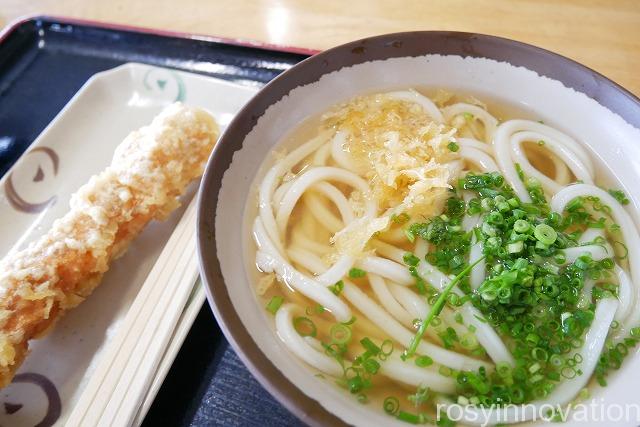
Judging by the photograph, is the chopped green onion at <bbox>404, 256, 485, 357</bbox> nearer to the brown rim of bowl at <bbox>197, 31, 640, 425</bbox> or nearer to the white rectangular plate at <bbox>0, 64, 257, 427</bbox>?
the brown rim of bowl at <bbox>197, 31, 640, 425</bbox>

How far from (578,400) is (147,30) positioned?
2618 mm

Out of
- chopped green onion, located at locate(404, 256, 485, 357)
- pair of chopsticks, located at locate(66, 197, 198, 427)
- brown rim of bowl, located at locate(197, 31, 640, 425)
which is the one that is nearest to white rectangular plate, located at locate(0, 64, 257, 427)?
pair of chopsticks, located at locate(66, 197, 198, 427)

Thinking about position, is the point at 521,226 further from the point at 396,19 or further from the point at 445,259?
the point at 396,19

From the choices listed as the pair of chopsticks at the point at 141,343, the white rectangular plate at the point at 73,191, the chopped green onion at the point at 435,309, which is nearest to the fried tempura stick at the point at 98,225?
the white rectangular plate at the point at 73,191

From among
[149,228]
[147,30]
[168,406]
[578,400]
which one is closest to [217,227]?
[168,406]

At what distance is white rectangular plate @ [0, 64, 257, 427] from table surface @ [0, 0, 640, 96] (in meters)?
0.51

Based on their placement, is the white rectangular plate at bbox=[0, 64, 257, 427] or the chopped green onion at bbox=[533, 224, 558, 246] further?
the white rectangular plate at bbox=[0, 64, 257, 427]

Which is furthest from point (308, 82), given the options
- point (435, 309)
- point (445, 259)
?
point (435, 309)

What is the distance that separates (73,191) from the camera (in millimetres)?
2146

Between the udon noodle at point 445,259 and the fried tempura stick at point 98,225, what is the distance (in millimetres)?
506

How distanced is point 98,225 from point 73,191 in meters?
0.45

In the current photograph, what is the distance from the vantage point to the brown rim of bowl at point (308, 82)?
3.80 ft

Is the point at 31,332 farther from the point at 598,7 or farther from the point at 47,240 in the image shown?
the point at 598,7

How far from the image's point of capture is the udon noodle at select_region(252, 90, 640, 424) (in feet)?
4.43
